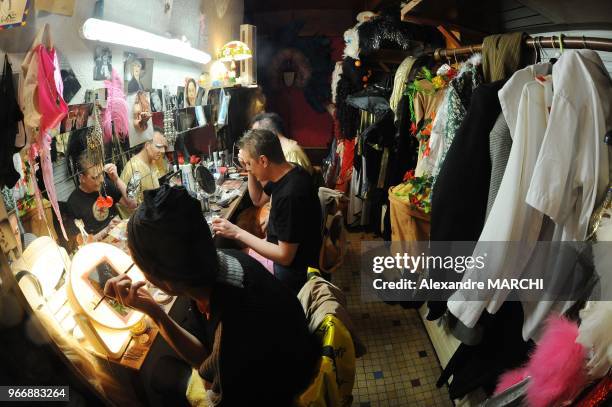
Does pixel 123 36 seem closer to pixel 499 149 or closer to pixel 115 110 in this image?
pixel 115 110

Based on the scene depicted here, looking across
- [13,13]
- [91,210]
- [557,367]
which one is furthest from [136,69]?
[557,367]

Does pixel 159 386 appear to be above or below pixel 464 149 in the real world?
below

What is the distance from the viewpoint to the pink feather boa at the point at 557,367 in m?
0.98

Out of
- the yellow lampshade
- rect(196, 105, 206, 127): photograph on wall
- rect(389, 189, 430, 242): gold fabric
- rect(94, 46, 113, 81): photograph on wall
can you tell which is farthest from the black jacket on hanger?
the yellow lampshade

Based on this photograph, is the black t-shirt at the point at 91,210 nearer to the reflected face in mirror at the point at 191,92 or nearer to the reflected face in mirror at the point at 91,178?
the reflected face in mirror at the point at 91,178

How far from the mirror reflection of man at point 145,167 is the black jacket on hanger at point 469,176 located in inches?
65.4

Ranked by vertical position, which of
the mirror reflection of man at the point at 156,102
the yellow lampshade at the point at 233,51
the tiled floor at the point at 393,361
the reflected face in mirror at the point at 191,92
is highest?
the yellow lampshade at the point at 233,51

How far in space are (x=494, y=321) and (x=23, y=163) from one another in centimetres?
193

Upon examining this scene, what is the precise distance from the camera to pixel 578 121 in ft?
3.96

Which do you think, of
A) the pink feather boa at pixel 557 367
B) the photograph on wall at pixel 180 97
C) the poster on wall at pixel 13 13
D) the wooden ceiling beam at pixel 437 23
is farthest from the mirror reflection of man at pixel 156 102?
the pink feather boa at pixel 557 367

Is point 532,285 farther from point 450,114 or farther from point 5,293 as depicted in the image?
point 5,293

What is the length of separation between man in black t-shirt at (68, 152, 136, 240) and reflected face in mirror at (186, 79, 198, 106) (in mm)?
1515


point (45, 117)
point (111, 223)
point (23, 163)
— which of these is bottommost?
point (111, 223)

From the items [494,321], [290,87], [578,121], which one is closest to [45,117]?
[578,121]
